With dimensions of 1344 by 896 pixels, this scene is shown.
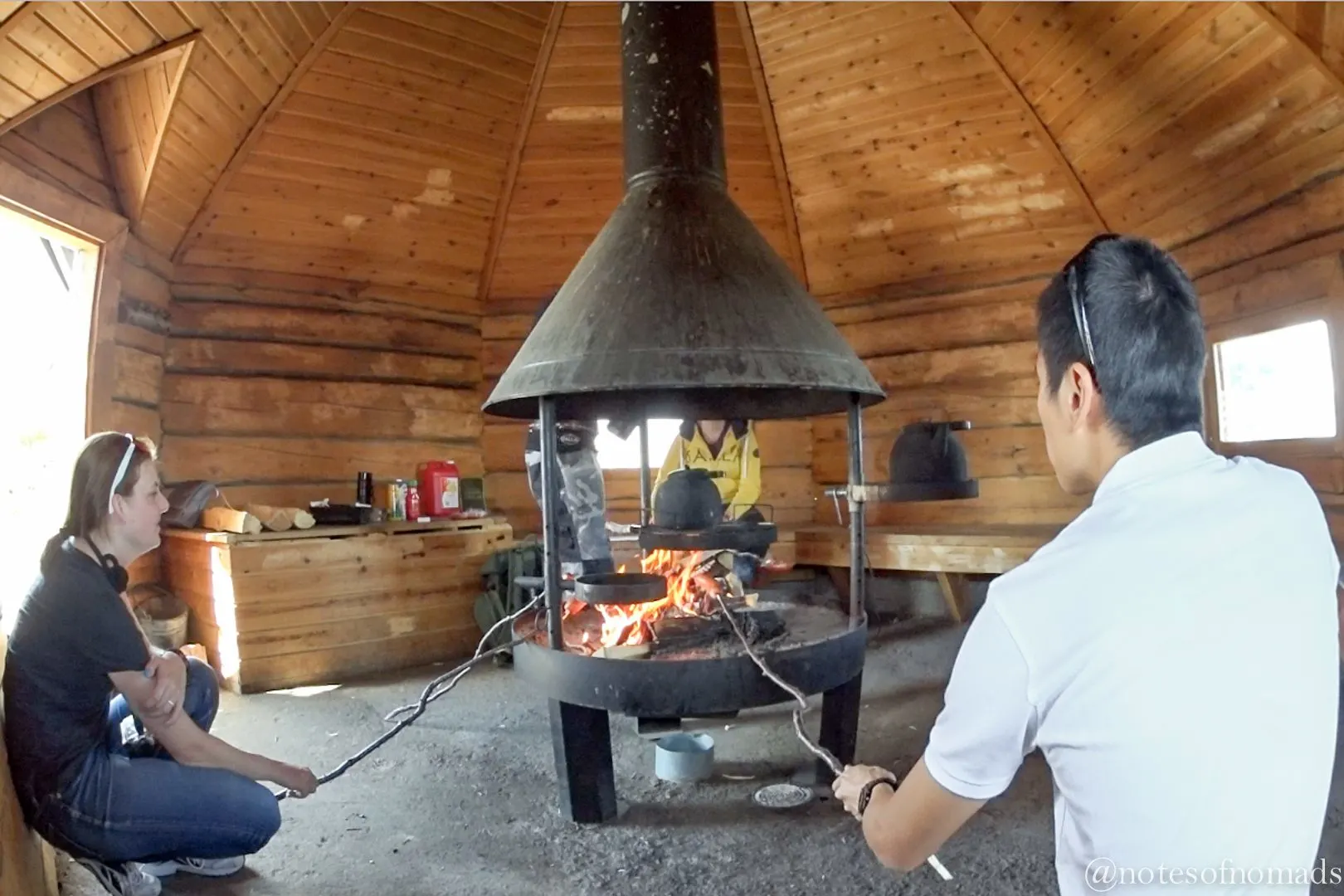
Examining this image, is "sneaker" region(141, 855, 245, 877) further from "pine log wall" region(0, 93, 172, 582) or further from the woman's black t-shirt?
"pine log wall" region(0, 93, 172, 582)

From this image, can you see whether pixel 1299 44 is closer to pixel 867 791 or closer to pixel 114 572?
pixel 867 791

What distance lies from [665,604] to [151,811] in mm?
1788

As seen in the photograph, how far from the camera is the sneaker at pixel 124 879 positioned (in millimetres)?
2193

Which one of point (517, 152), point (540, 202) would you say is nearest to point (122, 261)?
point (517, 152)

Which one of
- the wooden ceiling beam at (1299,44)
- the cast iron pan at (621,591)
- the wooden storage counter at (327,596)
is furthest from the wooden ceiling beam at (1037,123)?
the wooden storage counter at (327,596)

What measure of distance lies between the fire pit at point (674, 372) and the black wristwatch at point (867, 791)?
1.16 metres

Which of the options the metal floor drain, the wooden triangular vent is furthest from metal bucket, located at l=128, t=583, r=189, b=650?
the metal floor drain

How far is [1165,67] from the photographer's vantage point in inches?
150

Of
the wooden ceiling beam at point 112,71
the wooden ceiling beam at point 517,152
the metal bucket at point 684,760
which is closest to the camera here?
the metal bucket at point 684,760

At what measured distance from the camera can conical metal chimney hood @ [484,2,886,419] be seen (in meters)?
2.44

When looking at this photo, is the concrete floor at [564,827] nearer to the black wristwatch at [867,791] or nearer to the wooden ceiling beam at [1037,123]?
the black wristwatch at [867,791]

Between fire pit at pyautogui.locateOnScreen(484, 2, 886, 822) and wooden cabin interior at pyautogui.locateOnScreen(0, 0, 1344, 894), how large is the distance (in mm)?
1923

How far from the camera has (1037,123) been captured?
4660 mm

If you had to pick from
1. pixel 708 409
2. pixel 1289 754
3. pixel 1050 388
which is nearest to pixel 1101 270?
pixel 1050 388
